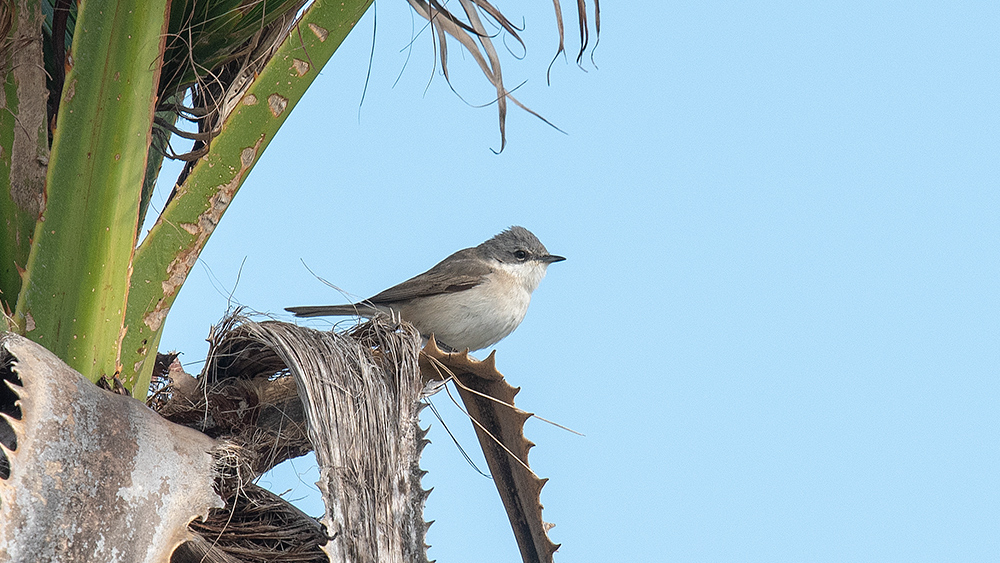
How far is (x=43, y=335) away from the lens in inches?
120

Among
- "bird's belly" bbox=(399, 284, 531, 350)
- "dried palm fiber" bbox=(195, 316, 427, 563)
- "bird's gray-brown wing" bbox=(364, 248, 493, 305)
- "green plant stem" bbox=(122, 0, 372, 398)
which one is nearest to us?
"dried palm fiber" bbox=(195, 316, 427, 563)

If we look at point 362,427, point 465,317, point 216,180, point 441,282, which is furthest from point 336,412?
point 441,282

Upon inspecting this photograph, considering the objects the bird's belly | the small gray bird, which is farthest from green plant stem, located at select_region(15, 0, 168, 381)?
the bird's belly

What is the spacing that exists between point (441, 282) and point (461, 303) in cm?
27

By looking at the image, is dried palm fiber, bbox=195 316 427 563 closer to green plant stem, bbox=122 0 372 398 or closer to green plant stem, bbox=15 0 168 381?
green plant stem, bbox=122 0 372 398

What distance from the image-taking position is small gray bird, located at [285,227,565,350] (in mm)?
6871

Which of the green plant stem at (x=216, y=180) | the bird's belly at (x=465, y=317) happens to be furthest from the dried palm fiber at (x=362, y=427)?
the bird's belly at (x=465, y=317)

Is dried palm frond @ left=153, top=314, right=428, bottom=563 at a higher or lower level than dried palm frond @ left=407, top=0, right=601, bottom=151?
lower

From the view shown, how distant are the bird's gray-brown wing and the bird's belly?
54 mm

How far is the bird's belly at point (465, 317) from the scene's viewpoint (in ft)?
22.5

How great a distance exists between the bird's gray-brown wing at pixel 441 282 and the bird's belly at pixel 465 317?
0.18 ft

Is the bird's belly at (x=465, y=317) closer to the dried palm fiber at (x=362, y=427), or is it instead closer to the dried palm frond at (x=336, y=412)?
the dried palm frond at (x=336, y=412)

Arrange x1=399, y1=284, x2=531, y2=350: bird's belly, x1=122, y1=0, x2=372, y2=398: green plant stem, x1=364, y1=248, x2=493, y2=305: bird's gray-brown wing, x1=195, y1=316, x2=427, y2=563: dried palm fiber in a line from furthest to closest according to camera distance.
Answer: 1. x1=364, y1=248, x2=493, y2=305: bird's gray-brown wing
2. x1=399, y1=284, x2=531, y2=350: bird's belly
3. x1=122, y1=0, x2=372, y2=398: green plant stem
4. x1=195, y1=316, x2=427, y2=563: dried palm fiber

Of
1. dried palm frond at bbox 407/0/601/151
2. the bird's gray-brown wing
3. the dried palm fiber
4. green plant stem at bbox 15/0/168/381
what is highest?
the bird's gray-brown wing
